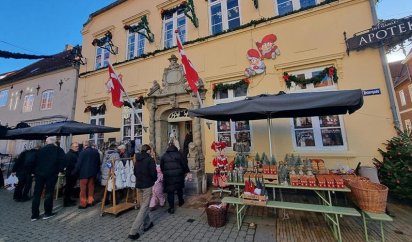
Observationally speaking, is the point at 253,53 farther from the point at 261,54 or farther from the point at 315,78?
the point at 315,78

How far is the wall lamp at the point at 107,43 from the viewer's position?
36.6 feet

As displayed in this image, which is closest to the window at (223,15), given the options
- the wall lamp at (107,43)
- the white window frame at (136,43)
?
the white window frame at (136,43)

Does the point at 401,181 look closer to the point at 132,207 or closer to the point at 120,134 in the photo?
the point at 132,207

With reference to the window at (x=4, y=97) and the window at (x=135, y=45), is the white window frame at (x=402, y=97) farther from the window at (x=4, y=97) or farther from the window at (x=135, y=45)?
the window at (x=4, y=97)

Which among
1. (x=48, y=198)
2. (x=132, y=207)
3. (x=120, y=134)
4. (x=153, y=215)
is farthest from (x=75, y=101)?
(x=153, y=215)

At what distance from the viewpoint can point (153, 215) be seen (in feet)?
16.3

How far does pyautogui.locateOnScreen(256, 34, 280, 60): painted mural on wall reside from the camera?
24.0ft

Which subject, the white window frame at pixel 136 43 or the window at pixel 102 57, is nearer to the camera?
the white window frame at pixel 136 43

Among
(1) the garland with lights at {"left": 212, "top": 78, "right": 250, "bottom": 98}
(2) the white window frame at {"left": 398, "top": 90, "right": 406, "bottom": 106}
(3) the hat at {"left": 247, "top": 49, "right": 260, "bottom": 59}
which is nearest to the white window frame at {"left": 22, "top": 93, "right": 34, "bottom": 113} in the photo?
(1) the garland with lights at {"left": 212, "top": 78, "right": 250, "bottom": 98}

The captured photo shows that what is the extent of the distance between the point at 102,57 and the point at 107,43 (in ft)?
2.90

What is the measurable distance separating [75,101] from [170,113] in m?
6.89

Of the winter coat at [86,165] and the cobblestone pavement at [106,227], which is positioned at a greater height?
the winter coat at [86,165]

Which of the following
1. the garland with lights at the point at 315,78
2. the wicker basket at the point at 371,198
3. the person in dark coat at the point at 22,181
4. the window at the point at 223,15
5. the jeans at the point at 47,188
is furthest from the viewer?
the window at the point at 223,15

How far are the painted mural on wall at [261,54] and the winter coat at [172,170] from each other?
14.1 ft
